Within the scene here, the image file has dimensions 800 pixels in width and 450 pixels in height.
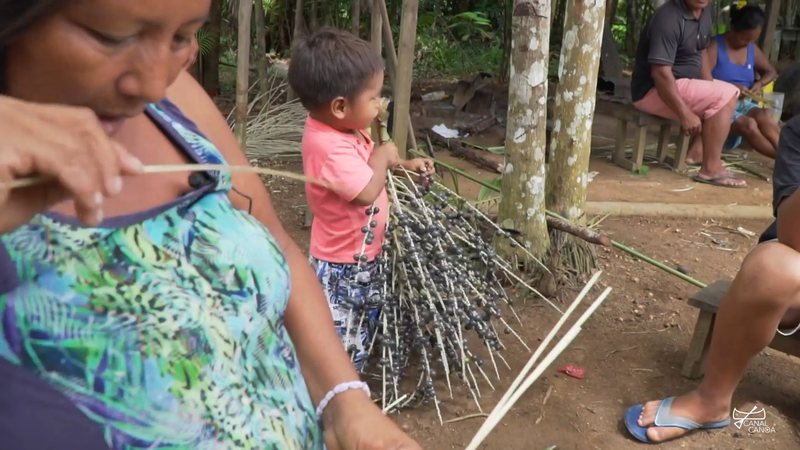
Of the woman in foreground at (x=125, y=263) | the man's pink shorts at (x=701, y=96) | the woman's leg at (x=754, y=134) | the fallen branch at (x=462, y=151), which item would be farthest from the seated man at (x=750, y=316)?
the woman's leg at (x=754, y=134)

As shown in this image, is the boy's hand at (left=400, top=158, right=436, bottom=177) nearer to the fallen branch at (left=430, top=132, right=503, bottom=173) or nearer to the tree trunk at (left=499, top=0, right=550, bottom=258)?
the tree trunk at (left=499, top=0, right=550, bottom=258)

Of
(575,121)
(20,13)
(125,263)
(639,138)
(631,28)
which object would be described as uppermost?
(20,13)

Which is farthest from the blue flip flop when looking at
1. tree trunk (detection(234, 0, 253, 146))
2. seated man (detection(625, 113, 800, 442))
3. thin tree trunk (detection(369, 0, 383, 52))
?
tree trunk (detection(234, 0, 253, 146))

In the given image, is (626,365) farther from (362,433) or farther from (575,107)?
(362,433)

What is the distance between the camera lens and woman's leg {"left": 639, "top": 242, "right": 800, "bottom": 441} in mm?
2088

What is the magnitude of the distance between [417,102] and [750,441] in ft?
15.7

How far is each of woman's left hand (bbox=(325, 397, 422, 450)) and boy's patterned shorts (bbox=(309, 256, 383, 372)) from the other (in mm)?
1169

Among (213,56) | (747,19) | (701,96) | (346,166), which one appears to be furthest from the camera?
(213,56)

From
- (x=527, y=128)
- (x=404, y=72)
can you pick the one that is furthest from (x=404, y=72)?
(x=527, y=128)

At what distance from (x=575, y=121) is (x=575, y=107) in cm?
6

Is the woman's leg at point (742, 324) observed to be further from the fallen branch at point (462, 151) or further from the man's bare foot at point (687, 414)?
the fallen branch at point (462, 151)

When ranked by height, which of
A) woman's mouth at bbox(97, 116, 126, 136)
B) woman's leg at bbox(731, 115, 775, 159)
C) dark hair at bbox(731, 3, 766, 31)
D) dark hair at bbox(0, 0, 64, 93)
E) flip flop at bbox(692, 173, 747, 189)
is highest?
dark hair at bbox(0, 0, 64, 93)

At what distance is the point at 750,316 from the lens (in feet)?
7.10

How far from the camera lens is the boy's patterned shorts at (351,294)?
7.67 feet
